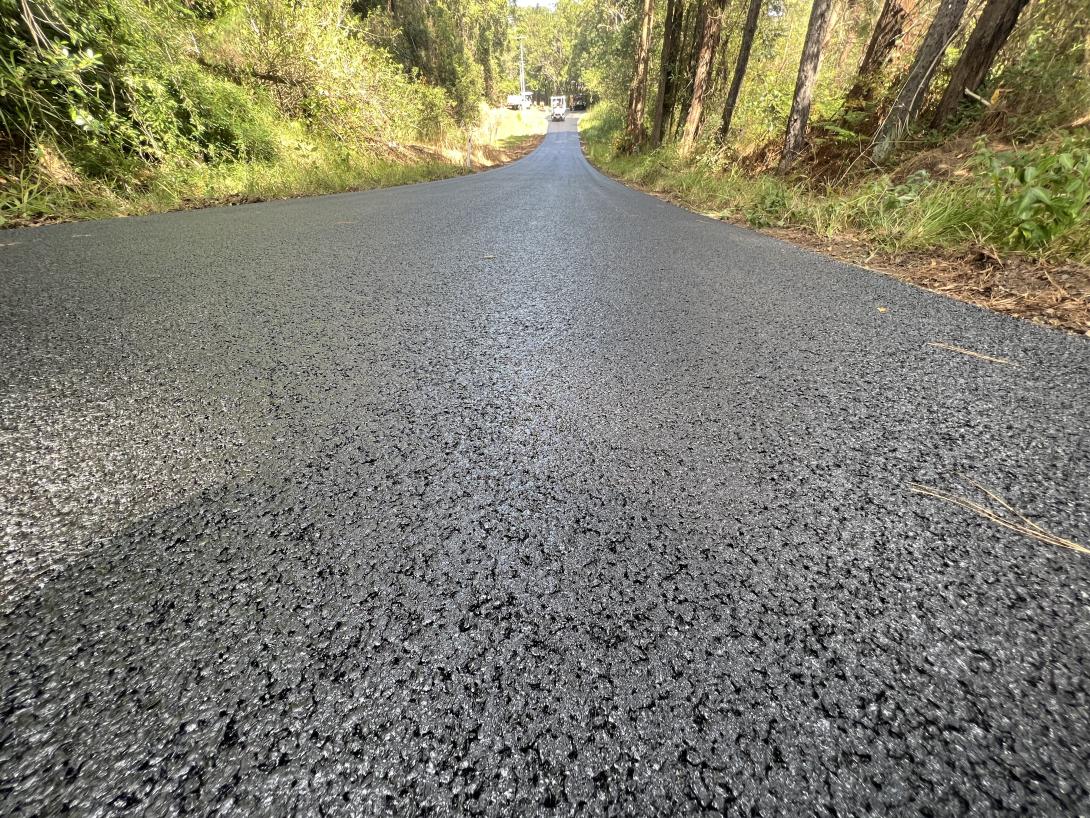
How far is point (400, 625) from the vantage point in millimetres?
526

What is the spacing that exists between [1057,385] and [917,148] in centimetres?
383

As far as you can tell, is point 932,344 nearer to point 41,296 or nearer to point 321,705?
point 321,705

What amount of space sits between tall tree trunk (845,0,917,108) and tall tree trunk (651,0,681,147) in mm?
5978

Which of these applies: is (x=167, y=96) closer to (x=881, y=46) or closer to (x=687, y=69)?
(x=881, y=46)

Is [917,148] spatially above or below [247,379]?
above

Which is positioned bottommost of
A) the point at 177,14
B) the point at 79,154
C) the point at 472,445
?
the point at 472,445

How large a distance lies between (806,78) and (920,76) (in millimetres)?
1261

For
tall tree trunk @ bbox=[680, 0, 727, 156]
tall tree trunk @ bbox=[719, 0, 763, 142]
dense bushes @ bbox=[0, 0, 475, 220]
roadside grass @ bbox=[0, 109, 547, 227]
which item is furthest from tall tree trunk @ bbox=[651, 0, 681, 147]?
dense bushes @ bbox=[0, 0, 475, 220]

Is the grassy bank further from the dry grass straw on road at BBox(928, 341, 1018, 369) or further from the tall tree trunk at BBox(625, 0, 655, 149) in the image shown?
the tall tree trunk at BBox(625, 0, 655, 149)

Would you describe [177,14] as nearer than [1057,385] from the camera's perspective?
No

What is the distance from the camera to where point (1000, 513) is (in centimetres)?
69

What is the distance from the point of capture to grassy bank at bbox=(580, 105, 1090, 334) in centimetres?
171

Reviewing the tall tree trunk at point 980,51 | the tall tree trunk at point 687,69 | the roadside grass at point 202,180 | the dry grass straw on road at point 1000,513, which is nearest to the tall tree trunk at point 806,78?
the tall tree trunk at point 980,51

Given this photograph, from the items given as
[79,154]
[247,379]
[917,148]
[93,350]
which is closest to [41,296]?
[93,350]
